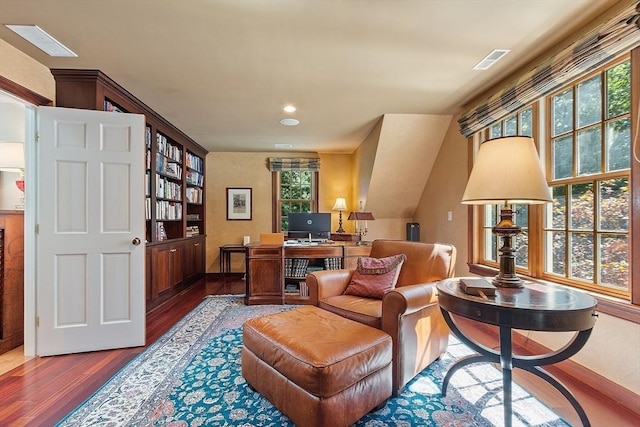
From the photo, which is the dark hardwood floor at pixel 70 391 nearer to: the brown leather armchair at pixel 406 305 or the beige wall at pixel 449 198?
the brown leather armchair at pixel 406 305

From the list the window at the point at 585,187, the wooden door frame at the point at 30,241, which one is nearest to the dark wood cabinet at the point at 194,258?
the wooden door frame at the point at 30,241

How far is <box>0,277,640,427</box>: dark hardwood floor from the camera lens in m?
1.63

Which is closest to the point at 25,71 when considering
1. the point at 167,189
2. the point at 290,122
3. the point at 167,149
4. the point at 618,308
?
the point at 167,149

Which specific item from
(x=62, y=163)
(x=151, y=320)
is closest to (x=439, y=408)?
(x=151, y=320)

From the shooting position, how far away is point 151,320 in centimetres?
322

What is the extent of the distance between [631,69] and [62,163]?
4.06 meters

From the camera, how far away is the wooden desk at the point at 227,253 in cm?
533

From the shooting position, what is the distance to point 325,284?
2393 millimetres

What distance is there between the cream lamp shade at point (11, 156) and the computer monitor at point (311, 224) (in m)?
3.17


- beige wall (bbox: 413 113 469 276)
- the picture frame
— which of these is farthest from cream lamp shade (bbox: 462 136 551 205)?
the picture frame

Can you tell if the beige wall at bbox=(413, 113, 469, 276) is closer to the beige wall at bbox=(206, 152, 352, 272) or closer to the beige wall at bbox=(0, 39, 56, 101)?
the beige wall at bbox=(206, 152, 352, 272)

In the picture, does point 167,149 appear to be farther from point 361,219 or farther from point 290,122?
point 361,219

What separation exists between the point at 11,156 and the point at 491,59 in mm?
4289

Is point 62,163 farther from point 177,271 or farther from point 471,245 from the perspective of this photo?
point 471,245
